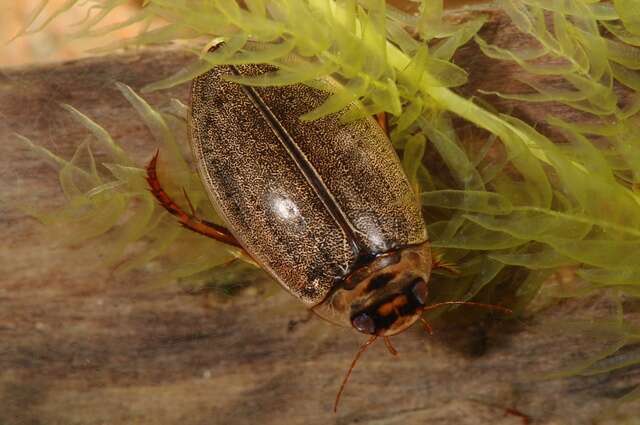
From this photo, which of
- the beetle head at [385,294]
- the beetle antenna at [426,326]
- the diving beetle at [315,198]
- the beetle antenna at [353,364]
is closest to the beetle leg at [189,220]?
the diving beetle at [315,198]

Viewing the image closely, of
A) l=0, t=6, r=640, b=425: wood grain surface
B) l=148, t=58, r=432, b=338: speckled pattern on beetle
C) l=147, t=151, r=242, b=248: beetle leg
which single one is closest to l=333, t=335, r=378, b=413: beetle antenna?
l=0, t=6, r=640, b=425: wood grain surface

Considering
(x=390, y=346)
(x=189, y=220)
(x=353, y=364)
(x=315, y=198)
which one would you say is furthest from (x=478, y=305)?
(x=189, y=220)

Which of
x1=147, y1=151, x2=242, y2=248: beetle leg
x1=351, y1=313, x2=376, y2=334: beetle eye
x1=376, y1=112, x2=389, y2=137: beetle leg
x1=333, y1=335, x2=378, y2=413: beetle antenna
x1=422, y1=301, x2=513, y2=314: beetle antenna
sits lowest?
x1=333, y1=335, x2=378, y2=413: beetle antenna

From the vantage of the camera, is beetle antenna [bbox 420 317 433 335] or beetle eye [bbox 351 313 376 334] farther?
beetle antenna [bbox 420 317 433 335]

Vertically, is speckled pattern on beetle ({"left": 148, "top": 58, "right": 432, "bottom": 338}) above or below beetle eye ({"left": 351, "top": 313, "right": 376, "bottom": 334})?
above

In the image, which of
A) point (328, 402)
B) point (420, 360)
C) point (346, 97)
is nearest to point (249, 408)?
point (328, 402)

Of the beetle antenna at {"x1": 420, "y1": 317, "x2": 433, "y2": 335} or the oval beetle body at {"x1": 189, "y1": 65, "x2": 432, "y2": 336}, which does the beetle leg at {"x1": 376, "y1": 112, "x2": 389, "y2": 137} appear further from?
the beetle antenna at {"x1": 420, "y1": 317, "x2": 433, "y2": 335}

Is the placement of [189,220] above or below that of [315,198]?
below

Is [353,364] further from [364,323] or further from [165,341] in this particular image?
[165,341]
